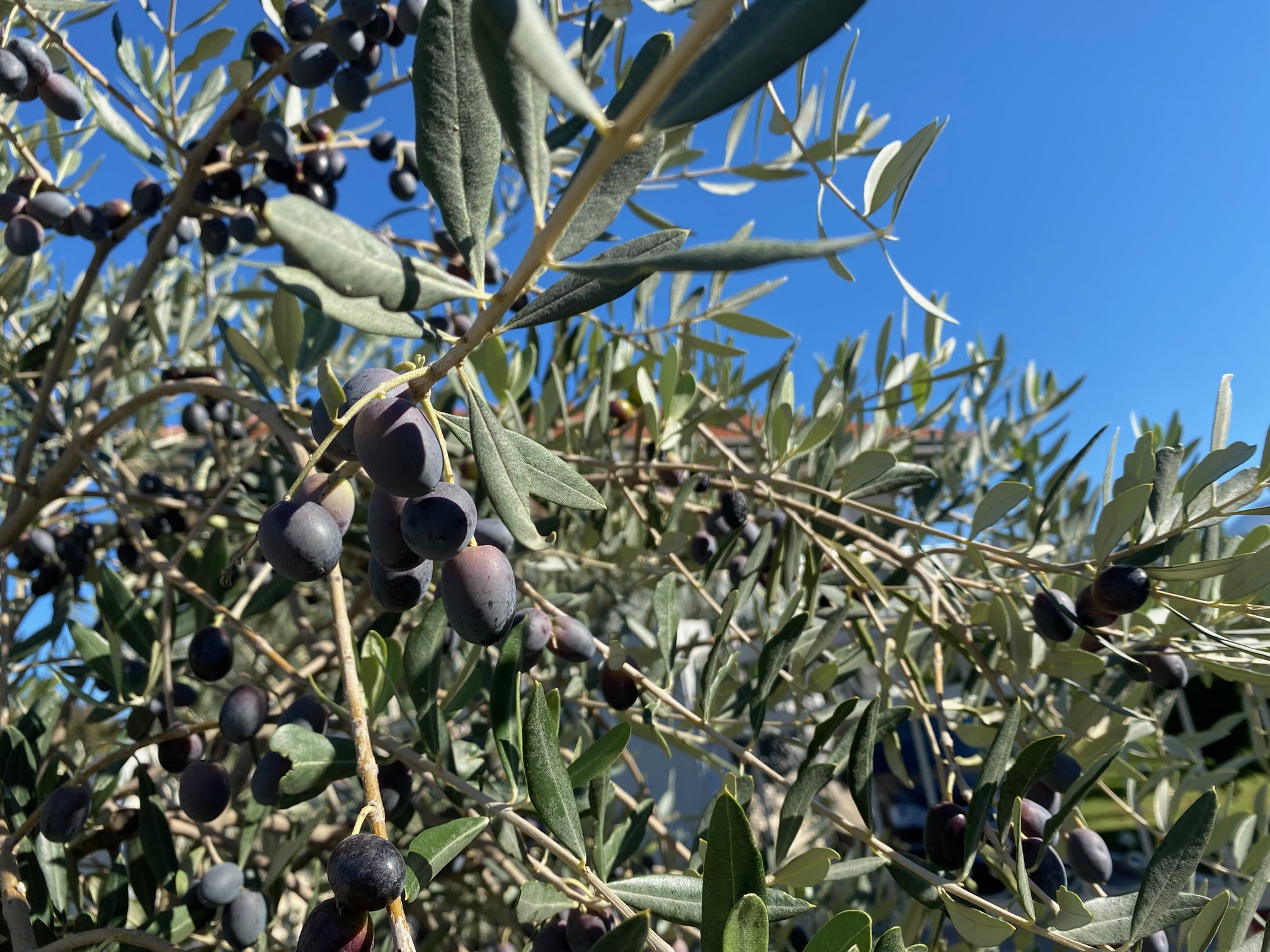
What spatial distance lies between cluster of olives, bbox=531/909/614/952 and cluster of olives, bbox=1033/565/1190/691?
2.29 ft

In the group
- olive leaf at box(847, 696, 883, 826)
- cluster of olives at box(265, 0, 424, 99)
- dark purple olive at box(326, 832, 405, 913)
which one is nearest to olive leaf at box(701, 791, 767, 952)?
dark purple olive at box(326, 832, 405, 913)

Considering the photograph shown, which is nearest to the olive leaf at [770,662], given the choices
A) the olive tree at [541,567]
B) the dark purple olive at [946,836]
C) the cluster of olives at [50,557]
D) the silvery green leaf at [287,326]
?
the olive tree at [541,567]

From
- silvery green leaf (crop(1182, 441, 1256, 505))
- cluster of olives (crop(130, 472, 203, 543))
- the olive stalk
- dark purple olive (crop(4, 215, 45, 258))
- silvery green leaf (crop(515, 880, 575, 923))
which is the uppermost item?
silvery green leaf (crop(1182, 441, 1256, 505))

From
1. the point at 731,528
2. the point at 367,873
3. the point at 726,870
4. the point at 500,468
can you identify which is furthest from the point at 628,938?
the point at 731,528

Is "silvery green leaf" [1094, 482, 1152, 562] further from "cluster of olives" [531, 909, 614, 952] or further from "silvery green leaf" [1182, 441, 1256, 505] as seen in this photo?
"cluster of olives" [531, 909, 614, 952]

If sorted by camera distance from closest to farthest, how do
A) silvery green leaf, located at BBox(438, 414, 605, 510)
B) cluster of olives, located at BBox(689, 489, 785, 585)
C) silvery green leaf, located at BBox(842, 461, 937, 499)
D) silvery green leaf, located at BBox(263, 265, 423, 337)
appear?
silvery green leaf, located at BBox(263, 265, 423, 337) < silvery green leaf, located at BBox(438, 414, 605, 510) < silvery green leaf, located at BBox(842, 461, 937, 499) < cluster of olives, located at BBox(689, 489, 785, 585)

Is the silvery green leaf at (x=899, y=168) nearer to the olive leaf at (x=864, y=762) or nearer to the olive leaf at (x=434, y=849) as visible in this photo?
the olive leaf at (x=864, y=762)

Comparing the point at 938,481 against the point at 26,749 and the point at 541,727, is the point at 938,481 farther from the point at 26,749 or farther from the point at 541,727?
the point at 26,749

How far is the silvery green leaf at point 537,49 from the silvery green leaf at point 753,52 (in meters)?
0.05

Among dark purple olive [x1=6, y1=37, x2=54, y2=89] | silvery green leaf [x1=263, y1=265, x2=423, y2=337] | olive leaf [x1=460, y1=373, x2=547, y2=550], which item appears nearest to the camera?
silvery green leaf [x1=263, y1=265, x2=423, y2=337]

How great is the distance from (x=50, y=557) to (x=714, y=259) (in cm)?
209

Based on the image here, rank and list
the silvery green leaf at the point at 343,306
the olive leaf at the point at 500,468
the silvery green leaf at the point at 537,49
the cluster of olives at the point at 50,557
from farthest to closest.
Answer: the cluster of olives at the point at 50,557, the olive leaf at the point at 500,468, the silvery green leaf at the point at 343,306, the silvery green leaf at the point at 537,49

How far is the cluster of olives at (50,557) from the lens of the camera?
1.75m

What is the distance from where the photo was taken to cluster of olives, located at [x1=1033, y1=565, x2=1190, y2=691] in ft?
3.25
